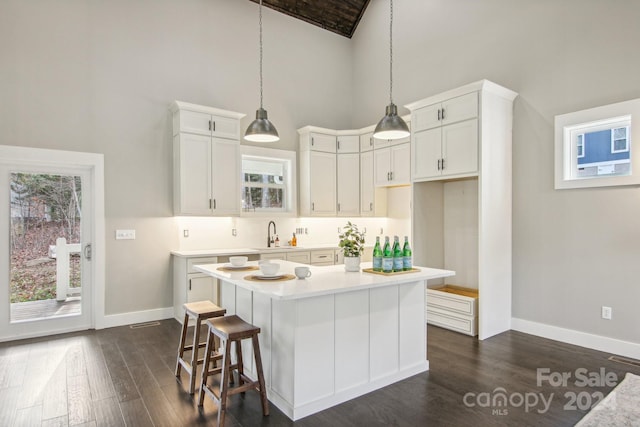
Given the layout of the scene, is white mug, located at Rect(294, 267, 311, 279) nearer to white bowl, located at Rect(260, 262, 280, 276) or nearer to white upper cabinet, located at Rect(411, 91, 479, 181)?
white bowl, located at Rect(260, 262, 280, 276)

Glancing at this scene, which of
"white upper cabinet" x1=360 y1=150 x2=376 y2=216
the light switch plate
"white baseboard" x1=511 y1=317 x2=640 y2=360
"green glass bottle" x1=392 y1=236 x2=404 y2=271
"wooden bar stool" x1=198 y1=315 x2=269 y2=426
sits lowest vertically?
"white baseboard" x1=511 y1=317 x2=640 y2=360

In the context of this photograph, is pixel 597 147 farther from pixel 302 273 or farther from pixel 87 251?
pixel 87 251

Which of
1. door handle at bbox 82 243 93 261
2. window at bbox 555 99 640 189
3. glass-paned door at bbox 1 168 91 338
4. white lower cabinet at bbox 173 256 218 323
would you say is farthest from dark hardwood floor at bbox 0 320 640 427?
window at bbox 555 99 640 189

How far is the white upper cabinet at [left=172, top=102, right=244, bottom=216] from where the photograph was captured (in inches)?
188

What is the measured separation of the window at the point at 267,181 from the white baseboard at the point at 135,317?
178cm

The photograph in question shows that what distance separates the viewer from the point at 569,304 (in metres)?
3.88

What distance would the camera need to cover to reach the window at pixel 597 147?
347 cm

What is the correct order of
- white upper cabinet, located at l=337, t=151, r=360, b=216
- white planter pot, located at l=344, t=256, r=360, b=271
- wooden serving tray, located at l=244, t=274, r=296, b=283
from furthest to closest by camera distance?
white upper cabinet, located at l=337, t=151, r=360, b=216 → white planter pot, located at l=344, t=256, r=360, b=271 → wooden serving tray, located at l=244, t=274, r=296, b=283

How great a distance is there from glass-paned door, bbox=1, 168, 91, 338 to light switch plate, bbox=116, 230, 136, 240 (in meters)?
0.33

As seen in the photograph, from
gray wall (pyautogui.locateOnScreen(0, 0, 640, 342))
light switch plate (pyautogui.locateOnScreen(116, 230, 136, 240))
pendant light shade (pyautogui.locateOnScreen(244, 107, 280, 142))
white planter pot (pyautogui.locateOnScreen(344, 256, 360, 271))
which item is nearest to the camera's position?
white planter pot (pyautogui.locateOnScreen(344, 256, 360, 271))

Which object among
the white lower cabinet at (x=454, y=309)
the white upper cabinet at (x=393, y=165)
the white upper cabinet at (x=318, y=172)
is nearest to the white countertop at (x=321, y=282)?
the white lower cabinet at (x=454, y=309)

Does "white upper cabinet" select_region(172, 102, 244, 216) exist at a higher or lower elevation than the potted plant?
higher

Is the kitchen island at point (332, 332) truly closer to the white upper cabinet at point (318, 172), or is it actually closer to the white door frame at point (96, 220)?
the white door frame at point (96, 220)

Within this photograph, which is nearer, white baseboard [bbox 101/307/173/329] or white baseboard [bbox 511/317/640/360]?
white baseboard [bbox 511/317/640/360]
